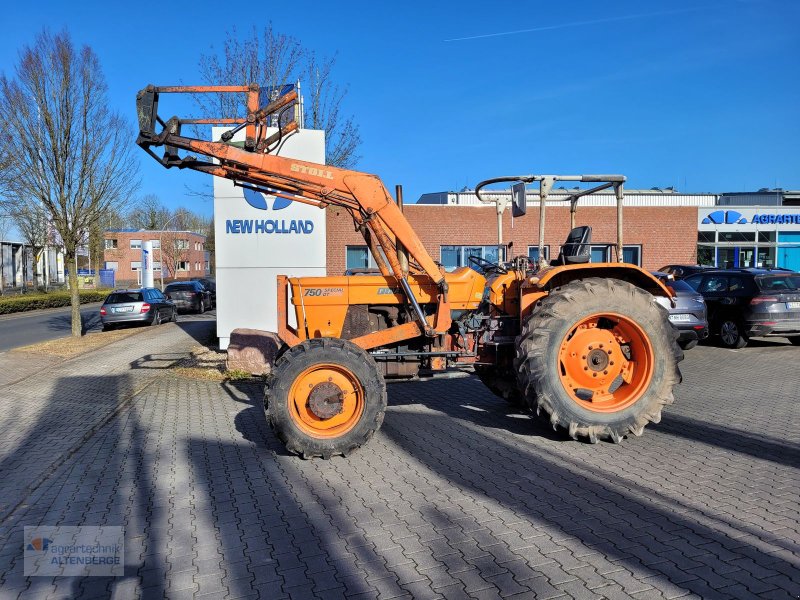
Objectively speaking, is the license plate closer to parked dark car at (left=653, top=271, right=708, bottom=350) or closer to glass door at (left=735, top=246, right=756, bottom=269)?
parked dark car at (left=653, top=271, right=708, bottom=350)

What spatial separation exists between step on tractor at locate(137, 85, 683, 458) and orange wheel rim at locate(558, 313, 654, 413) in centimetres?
1

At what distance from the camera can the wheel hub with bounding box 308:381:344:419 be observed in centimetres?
512

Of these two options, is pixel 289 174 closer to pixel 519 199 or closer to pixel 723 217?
pixel 519 199

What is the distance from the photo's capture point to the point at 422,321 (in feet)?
18.9

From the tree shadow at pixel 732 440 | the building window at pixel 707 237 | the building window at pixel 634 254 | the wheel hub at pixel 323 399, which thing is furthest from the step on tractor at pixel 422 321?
the building window at pixel 707 237

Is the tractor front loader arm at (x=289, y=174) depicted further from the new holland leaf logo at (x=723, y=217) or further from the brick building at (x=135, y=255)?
the brick building at (x=135, y=255)

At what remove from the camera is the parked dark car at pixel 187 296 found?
2664 centimetres

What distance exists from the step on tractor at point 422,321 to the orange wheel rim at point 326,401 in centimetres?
1

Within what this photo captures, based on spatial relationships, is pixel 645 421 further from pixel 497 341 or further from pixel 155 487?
pixel 155 487

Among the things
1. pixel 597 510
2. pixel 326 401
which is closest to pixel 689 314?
pixel 597 510

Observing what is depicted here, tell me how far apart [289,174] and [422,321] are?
187cm

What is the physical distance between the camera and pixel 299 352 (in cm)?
511

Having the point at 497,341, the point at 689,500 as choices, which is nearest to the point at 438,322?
the point at 497,341

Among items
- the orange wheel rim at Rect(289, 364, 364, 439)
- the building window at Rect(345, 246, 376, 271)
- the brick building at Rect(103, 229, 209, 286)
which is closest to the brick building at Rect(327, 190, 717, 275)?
the building window at Rect(345, 246, 376, 271)
